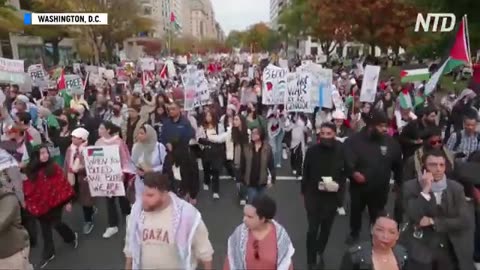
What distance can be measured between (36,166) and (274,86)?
23.0 feet

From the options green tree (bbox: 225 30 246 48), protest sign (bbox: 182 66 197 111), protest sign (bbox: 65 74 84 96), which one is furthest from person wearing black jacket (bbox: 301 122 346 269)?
green tree (bbox: 225 30 246 48)

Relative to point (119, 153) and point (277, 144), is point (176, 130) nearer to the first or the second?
point (119, 153)

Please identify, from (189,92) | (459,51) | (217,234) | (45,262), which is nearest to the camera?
(45,262)

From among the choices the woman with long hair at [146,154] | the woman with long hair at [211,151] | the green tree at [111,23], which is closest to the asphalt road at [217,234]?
the woman with long hair at [211,151]

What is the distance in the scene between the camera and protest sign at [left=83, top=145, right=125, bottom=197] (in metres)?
6.95

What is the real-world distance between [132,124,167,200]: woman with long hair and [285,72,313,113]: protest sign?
4.30m

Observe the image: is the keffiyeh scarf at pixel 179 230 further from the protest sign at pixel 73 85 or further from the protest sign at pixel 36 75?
the protest sign at pixel 36 75

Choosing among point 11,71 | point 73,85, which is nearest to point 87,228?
point 11,71

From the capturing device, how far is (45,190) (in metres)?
6.21

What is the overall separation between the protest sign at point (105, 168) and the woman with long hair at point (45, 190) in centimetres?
57

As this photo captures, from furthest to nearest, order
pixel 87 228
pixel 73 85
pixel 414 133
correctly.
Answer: pixel 73 85
pixel 414 133
pixel 87 228

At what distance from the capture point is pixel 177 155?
6.93 metres

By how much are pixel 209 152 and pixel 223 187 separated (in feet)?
3.36

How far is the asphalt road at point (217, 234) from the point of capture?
6.45 meters
